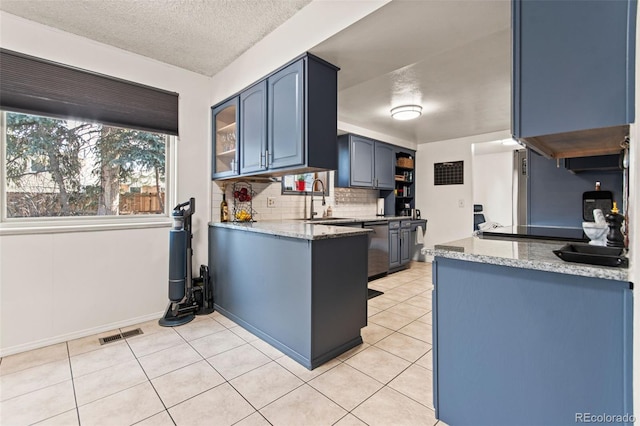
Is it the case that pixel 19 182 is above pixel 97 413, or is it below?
above

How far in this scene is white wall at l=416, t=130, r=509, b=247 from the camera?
17.2 feet

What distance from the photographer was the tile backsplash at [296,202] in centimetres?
339

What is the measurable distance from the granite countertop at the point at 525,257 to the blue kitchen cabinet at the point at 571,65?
1.71 feet

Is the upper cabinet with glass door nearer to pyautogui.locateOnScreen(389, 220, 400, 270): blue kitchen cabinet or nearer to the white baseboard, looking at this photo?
the white baseboard

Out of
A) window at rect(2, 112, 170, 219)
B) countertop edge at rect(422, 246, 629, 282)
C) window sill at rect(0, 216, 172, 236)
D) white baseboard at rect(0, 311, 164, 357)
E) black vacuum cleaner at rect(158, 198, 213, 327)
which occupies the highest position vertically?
window at rect(2, 112, 170, 219)

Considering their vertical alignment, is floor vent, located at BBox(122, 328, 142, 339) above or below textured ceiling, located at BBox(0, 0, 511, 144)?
below

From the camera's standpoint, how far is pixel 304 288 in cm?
204

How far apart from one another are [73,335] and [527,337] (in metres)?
3.28

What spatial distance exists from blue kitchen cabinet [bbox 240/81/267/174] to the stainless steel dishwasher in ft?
7.00

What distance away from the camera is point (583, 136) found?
1.37m

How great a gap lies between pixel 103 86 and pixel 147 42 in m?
0.56

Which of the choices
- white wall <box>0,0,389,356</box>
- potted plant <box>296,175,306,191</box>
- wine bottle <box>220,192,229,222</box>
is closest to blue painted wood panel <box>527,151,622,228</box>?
white wall <box>0,0,389,356</box>

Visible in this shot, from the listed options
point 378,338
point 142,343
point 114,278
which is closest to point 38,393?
point 142,343

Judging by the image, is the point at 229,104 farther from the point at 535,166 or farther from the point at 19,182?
the point at 535,166
